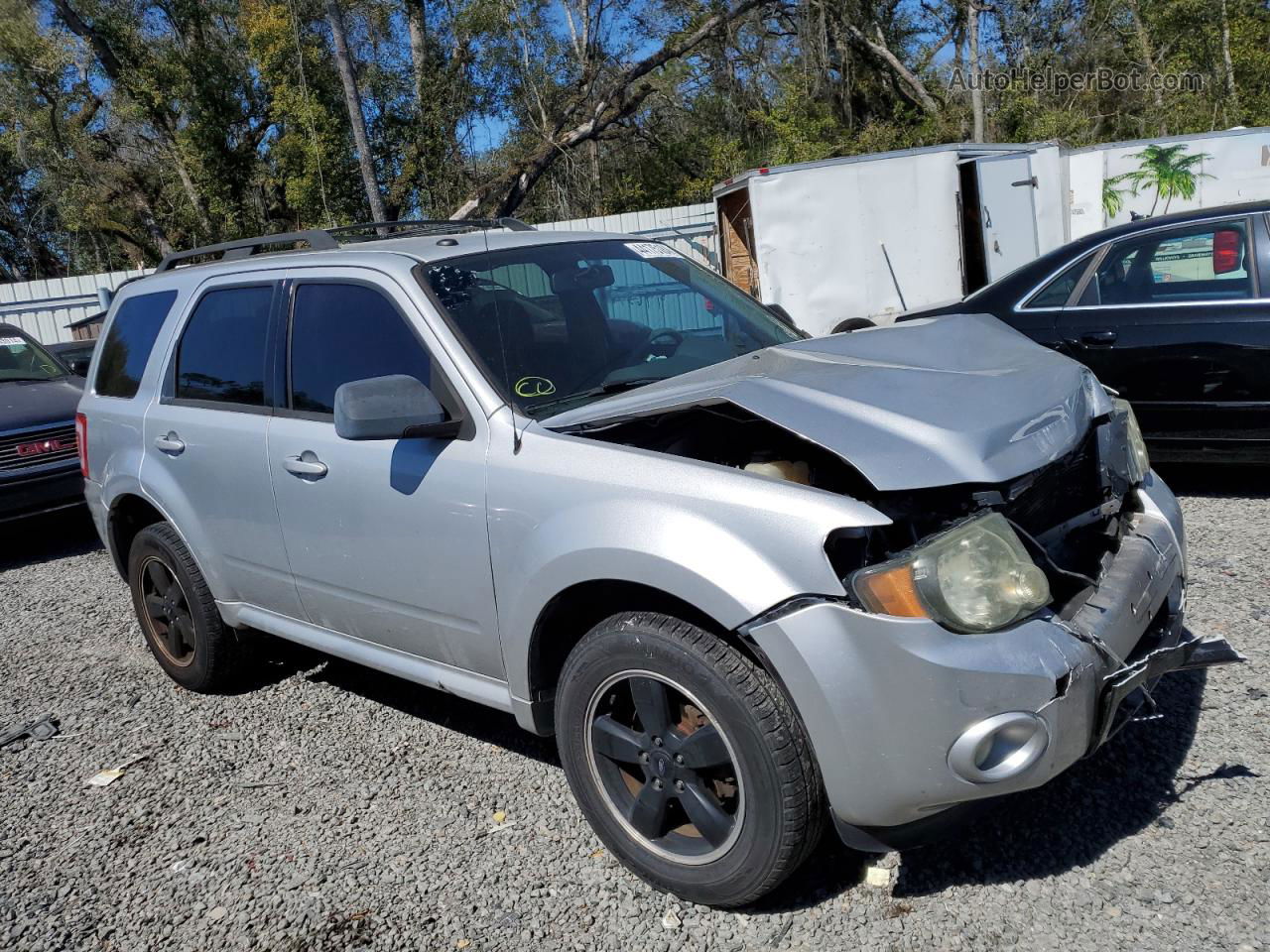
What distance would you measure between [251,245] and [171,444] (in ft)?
3.03

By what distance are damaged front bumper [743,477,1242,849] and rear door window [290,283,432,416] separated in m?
1.61

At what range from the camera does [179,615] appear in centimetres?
465

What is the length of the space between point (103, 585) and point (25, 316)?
47.8 ft

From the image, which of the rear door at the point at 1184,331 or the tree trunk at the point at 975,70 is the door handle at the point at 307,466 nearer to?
the rear door at the point at 1184,331

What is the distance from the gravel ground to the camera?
8.99ft

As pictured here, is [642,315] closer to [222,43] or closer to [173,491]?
[173,491]

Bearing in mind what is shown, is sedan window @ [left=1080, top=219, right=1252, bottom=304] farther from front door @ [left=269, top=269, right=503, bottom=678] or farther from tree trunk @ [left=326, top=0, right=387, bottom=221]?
tree trunk @ [left=326, top=0, right=387, bottom=221]

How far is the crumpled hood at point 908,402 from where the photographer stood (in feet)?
8.31

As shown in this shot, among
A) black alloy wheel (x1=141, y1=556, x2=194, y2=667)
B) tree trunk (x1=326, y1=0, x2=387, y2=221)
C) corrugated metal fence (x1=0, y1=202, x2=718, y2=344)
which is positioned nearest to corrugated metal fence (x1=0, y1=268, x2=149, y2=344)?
corrugated metal fence (x1=0, y1=202, x2=718, y2=344)

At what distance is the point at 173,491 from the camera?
432 centimetres

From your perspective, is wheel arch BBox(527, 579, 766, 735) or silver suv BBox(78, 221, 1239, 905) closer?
silver suv BBox(78, 221, 1239, 905)

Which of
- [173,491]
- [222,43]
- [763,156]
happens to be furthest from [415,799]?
[222,43]

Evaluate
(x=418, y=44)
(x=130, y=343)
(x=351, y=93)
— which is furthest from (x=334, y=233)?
(x=418, y=44)

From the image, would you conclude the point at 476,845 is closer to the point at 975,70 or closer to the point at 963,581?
the point at 963,581
